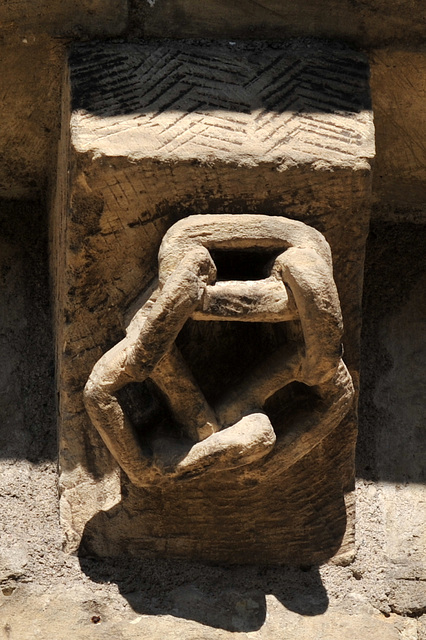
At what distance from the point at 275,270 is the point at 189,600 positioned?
0.87m

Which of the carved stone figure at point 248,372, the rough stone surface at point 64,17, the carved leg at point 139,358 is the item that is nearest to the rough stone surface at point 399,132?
the carved stone figure at point 248,372

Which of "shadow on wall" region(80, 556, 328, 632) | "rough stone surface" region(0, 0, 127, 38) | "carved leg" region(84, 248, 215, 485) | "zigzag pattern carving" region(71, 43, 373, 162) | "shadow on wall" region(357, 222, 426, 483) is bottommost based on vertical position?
"shadow on wall" region(80, 556, 328, 632)

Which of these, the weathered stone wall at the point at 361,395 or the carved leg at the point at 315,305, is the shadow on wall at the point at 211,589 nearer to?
the weathered stone wall at the point at 361,395

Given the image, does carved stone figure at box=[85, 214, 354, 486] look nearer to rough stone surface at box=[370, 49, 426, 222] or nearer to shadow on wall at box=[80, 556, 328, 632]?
shadow on wall at box=[80, 556, 328, 632]

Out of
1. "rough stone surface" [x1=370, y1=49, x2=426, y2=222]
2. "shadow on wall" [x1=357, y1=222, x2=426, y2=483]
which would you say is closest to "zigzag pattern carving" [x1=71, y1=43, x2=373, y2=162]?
"rough stone surface" [x1=370, y1=49, x2=426, y2=222]

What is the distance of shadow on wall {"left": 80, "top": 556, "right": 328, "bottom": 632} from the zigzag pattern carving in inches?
41.9

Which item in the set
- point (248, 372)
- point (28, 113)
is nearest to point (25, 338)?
point (28, 113)

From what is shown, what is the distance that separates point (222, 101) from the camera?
3047 millimetres

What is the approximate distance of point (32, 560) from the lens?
3057 mm

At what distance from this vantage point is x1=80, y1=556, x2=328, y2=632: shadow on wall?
3031 mm

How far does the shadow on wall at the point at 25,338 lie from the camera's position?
3.28m

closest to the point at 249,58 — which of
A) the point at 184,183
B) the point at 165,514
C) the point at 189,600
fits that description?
the point at 184,183

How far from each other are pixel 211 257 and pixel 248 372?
0.31 meters

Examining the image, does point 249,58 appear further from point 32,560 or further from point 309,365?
point 32,560
